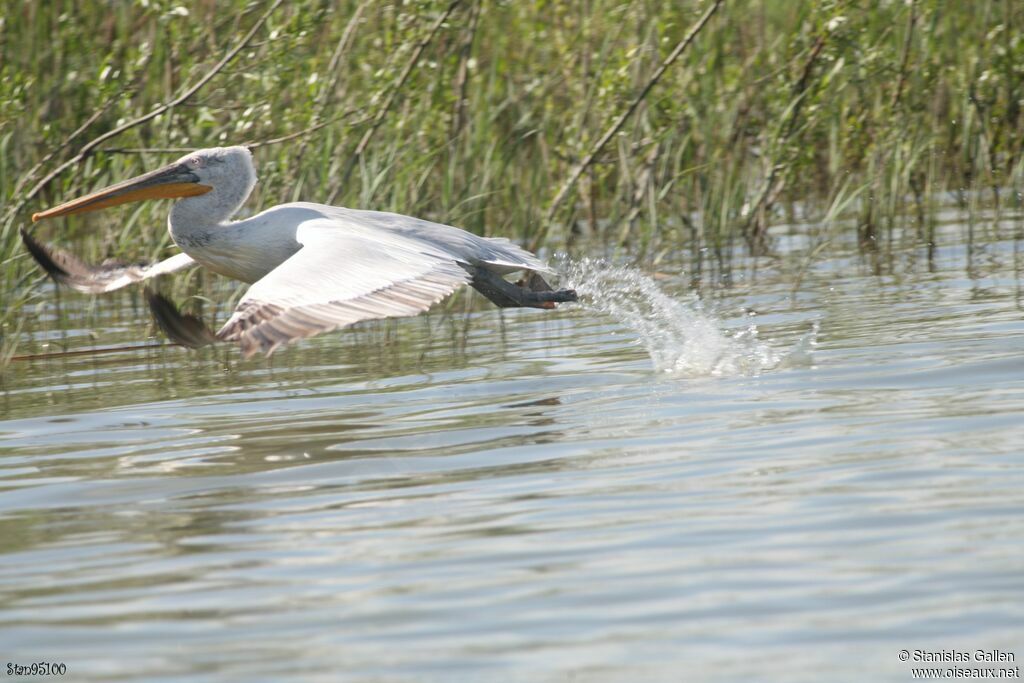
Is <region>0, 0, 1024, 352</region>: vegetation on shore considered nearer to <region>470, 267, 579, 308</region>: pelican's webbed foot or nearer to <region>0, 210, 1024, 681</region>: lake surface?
<region>470, 267, 579, 308</region>: pelican's webbed foot

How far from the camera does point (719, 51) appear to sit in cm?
947

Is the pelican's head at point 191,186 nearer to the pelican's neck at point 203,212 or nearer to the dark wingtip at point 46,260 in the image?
the pelican's neck at point 203,212

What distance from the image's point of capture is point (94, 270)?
22.1 feet

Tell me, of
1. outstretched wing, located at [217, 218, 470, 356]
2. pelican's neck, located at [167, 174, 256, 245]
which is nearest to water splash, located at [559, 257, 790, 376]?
outstretched wing, located at [217, 218, 470, 356]

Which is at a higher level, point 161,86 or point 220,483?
point 161,86

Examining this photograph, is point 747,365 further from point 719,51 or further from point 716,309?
point 719,51

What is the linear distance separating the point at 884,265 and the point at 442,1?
9.21ft

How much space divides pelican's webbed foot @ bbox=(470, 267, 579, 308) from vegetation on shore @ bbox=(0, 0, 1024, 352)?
120 centimetres

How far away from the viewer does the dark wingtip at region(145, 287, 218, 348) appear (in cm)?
518

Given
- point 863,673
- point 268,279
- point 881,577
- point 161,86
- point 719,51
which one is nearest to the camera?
point 863,673

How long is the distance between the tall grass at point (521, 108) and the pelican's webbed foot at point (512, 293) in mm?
1196

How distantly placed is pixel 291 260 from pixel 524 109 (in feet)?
15.6

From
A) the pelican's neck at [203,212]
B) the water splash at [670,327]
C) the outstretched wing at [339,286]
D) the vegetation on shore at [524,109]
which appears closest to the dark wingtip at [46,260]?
the vegetation on shore at [524,109]

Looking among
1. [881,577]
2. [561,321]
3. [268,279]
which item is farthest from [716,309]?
[881,577]
